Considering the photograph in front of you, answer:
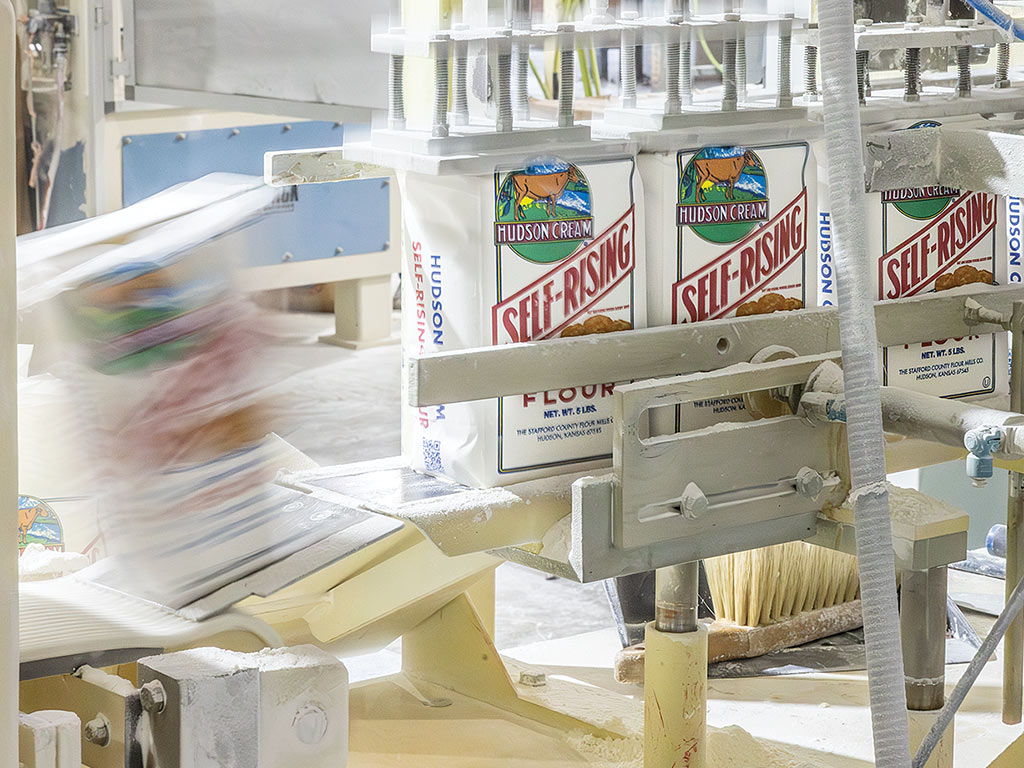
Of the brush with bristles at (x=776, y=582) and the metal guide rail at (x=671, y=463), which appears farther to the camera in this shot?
the brush with bristles at (x=776, y=582)

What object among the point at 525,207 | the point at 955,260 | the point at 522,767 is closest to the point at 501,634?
the point at 522,767

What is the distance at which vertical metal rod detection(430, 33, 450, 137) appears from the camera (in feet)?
3.39

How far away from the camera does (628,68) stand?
1157mm

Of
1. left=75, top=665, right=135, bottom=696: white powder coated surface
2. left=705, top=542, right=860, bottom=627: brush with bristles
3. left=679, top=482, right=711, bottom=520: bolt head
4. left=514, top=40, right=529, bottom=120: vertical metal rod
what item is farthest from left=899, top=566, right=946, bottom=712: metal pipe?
left=705, top=542, right=860, bottom=627: brush with bristles

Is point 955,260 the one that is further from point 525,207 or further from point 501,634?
point 501,634

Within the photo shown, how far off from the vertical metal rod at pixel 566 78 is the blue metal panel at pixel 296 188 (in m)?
2.31

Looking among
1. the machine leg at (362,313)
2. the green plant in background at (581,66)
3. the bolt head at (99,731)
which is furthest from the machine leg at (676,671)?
the machine leg at (362,313)

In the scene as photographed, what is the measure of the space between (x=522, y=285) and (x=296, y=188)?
104 inches

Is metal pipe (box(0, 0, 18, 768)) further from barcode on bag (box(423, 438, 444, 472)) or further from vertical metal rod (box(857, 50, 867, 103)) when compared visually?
vertical metal rod (box(857, 50, 867, 103))

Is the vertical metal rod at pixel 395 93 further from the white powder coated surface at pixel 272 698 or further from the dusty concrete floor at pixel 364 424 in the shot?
the white powder coated surface at pixel 272 698

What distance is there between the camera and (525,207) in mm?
1045

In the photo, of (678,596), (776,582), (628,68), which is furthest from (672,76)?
(776,582)

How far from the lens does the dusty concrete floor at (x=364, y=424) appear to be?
2703mm

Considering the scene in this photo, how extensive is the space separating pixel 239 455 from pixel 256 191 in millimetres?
266
